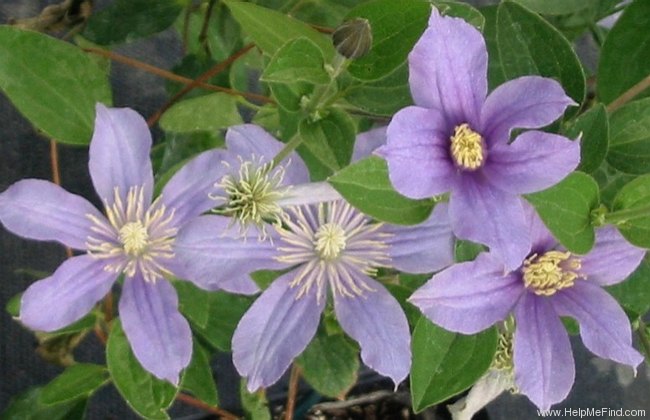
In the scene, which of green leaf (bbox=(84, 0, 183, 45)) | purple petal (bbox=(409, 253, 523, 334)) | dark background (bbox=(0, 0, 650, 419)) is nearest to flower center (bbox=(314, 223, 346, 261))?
purple petal (bbox=(409, 253, 523, 334))

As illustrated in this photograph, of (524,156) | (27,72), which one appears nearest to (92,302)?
(27,72)

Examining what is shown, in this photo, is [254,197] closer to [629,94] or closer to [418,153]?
[418,153]

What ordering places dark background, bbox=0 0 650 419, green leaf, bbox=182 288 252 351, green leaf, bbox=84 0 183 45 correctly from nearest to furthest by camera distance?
green leaf, bbox=182 288 252 351, green leaf, bbox=84 0 183 45, dark background, bbox=0 0 650 419

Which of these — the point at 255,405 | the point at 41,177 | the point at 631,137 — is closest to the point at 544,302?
the point at 631,137

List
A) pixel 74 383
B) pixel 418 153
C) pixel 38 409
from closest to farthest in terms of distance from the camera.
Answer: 1. pixel 418 153
2. pixel 74 383
3. pixel 38 409

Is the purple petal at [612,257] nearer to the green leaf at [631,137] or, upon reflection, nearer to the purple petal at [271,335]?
the green leaf at [631,137]

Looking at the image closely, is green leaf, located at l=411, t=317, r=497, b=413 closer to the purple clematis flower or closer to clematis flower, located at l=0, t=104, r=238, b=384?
the purple clematis flower
